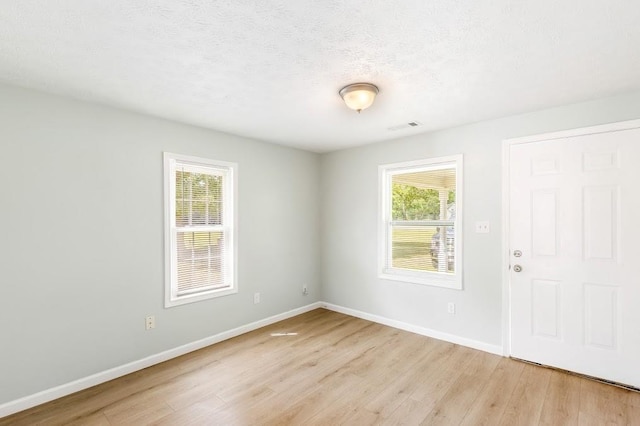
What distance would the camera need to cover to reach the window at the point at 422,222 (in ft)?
11.5

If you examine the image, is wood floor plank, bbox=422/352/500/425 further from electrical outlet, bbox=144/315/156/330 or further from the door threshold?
electrical outlet, bbox=144/315/156/330

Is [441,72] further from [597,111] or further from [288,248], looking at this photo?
[288,248]

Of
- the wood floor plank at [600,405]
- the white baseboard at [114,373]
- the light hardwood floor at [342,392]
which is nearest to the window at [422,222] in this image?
the light hardwood floor at [342,392]

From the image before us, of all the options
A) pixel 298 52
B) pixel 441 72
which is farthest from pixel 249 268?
pixel 441 72

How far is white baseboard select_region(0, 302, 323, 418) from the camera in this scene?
226cm

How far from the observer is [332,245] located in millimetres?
4664

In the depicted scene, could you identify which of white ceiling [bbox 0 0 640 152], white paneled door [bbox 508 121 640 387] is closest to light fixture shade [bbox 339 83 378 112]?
white ceiling [bbox 0 0 640 152]

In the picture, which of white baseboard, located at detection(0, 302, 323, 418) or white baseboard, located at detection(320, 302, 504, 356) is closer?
white baseboard, located at detection(0, 302, 323, 418)

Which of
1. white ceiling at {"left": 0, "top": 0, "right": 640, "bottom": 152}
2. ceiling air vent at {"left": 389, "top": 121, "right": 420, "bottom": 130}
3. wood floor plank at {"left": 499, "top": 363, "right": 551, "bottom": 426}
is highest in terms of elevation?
white ceiling at {"left": 0, "top": 0, "right": 640, "bottom": 152}

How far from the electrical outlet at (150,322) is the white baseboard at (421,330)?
2.49 meters

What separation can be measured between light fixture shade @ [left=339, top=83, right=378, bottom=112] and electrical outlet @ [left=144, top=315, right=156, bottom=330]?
274 centimetres

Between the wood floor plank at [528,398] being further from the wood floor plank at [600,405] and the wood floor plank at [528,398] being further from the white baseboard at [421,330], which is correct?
the white baseboard at [421,330]

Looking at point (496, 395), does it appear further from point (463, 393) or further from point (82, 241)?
point (82, 241)

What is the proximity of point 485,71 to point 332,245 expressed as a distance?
10.1 ft
